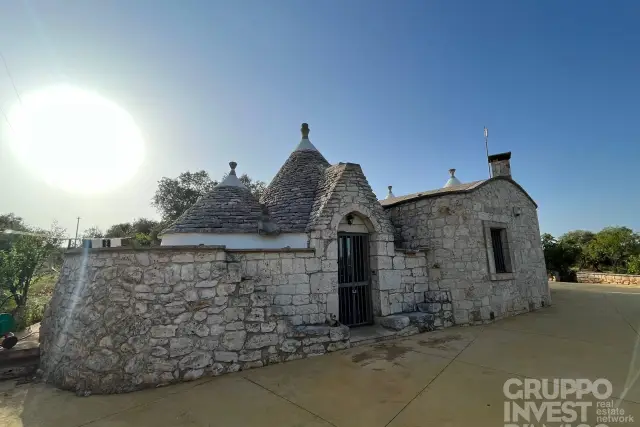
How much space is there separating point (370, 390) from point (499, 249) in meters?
7.26

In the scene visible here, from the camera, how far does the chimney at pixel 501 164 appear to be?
10656 millimetres

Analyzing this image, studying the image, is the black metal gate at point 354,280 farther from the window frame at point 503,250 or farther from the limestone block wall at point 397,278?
the window frame at point 503,250

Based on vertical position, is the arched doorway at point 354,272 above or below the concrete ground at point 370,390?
above

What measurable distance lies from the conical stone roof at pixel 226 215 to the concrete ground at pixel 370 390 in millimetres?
3173

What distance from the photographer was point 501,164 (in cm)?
1080

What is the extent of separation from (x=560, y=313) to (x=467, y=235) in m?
3.82

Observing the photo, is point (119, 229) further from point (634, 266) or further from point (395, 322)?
point (634, 266)

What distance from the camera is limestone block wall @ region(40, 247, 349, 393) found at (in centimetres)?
411

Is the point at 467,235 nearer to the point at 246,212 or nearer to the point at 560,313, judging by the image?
the point at 560,313

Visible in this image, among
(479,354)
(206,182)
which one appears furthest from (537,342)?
(206,182)

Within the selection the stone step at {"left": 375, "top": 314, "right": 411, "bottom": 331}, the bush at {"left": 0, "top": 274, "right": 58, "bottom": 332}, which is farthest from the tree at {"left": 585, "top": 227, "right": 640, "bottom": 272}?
the bush at {"left": 0, "top": 274, "right": 58, "bottom": 332}

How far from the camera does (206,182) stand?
80.2ft

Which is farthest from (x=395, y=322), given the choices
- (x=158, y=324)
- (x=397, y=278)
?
(x=158, y=324)

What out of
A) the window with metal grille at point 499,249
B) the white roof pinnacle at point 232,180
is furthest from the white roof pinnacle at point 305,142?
the window with metal grille at point 499,249
